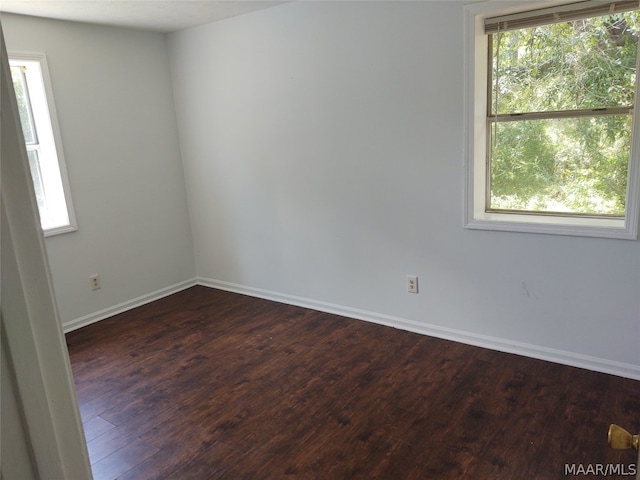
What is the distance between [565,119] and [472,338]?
1.45 meters

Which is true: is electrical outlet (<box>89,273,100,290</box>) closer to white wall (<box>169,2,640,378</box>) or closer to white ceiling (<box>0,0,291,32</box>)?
white wall (<box>169,2,640,378</box>)

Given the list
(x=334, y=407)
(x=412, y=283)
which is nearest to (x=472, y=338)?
(x=412, y=283)

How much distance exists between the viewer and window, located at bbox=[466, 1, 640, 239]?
96.3 inches

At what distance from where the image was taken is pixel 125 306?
13.1 feet

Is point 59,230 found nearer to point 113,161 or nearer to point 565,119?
point 113,161

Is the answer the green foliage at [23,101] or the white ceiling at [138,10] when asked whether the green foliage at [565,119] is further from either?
the green foliage at [23,101]

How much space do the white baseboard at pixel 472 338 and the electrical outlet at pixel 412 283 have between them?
239 millimetres

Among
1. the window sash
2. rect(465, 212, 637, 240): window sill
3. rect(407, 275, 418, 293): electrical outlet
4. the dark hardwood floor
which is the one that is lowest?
the dark hardwood floor

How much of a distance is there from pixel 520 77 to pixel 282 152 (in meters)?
1.76

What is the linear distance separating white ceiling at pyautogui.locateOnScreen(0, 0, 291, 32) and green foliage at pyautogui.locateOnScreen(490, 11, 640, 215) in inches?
68.1

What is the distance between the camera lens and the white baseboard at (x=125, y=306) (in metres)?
3.66

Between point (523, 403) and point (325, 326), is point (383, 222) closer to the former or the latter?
point (325, 326)

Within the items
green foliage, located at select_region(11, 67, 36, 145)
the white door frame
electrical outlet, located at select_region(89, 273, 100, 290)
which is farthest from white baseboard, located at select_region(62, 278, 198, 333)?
the white door frame

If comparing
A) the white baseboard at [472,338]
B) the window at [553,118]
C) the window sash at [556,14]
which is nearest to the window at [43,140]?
the white baseboard at [472,338]
